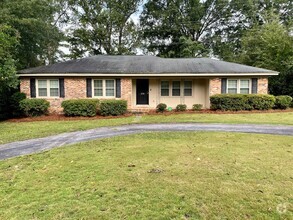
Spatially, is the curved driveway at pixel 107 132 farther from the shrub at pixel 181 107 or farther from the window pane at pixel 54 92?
the window pane at pixel 54 92

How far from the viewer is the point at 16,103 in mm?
12734

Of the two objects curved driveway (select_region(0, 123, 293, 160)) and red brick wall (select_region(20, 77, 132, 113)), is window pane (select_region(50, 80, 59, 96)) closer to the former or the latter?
red brick wall (select_region(20, 77, 132, 113))

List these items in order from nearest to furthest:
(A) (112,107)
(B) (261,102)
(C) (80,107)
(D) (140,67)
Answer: (C) (80,107)
(A) (112,107)
(B) (261,102)
(D) (140,67)

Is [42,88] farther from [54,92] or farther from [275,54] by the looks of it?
[275,54]

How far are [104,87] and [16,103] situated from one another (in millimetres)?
5022

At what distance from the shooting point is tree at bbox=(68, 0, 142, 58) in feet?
86.9

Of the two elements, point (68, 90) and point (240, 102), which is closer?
point (240, 102)

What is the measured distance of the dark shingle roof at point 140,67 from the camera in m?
13.9

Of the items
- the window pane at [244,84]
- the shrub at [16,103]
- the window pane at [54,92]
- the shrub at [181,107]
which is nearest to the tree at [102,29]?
the window pane at [54,92]

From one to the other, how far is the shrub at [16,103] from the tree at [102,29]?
49.6 feet

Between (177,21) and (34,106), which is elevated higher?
(177,21)

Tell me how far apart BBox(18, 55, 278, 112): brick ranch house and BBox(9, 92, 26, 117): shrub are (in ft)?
3.06

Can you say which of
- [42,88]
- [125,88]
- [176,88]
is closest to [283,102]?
[176,88]

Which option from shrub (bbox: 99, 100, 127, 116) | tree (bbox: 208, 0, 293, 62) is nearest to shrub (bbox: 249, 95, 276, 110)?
shrub (bbox: 99, 100, 127, 116)
